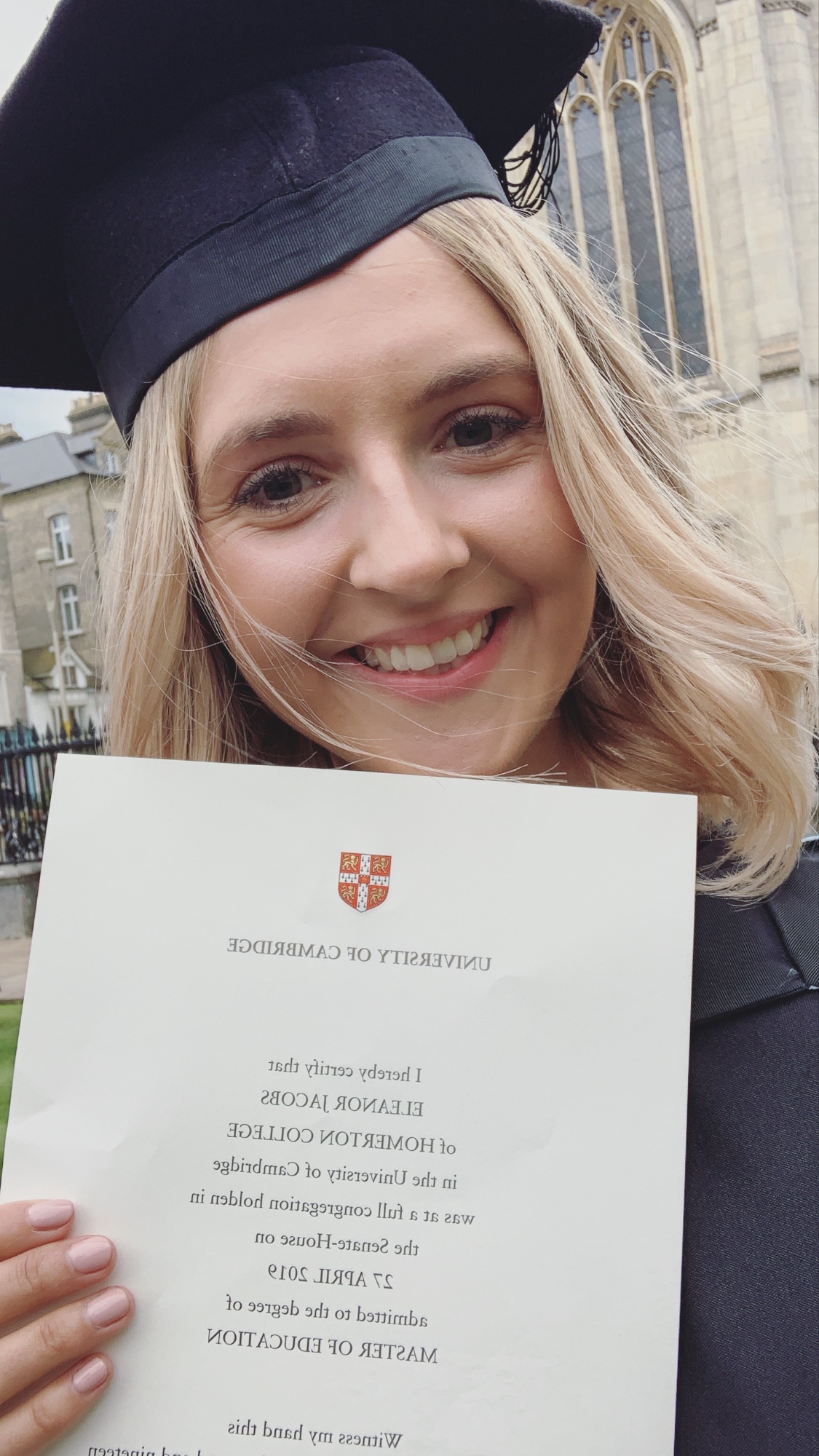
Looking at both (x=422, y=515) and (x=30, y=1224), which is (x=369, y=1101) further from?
(x=422, y=515)

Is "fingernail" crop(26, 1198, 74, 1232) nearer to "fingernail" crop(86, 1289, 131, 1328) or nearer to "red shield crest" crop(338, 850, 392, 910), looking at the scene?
"fingernail" crop(86, 1289, 131, 1328)

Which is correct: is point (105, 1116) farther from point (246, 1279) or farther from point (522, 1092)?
point (522, 1092)

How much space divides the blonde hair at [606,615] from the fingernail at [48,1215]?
50cm

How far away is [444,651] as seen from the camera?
3.32 feet

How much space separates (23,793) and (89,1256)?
32.0 feet

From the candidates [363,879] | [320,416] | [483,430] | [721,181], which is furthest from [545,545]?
[721,181]

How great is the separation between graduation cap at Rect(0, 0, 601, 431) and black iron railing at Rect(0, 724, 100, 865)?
8.99 meters

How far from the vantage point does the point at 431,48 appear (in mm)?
1170

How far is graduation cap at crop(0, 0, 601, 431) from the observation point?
3.24 ft

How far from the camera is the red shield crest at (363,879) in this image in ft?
2.69

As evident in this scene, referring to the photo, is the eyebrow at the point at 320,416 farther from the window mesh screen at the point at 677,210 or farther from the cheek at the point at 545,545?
the window mesh screen at the point at 677,210

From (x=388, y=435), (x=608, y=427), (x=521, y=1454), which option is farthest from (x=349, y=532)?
(x=521, y=1454)

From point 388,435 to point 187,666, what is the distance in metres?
0.40

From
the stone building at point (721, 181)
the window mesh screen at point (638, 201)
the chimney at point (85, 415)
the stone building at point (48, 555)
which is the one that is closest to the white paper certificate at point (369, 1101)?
the stone building at point (721, 181)
